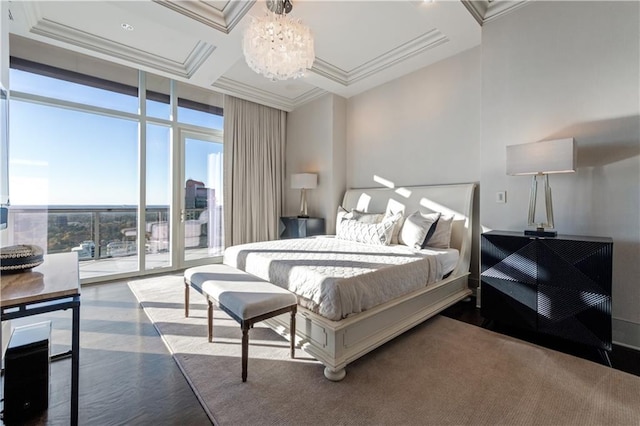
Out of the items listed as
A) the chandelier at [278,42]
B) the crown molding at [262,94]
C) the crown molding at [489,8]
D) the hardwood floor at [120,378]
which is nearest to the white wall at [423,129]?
the crown molding at [489,8]

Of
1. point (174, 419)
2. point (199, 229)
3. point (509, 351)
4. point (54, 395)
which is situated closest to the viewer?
point (174, 419)

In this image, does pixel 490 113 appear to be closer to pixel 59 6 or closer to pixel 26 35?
pixel 59 6

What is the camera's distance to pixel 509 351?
214 centimetres

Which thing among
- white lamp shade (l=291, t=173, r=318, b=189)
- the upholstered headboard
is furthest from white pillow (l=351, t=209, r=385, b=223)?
white lamp shade (l=291, t=173, r=318, b=189)

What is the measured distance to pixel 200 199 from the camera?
16.2 ft

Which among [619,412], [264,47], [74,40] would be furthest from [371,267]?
[74,40]

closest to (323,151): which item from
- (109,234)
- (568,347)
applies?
(109,234)

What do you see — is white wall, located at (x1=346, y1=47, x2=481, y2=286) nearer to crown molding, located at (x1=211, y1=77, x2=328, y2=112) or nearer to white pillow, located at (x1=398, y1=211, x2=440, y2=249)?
white pillow, located at (x1=398, y1=211, x2=440, y2=249)

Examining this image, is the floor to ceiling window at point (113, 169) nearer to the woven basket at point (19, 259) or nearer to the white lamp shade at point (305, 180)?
the white lamp shade at point (305, 180)

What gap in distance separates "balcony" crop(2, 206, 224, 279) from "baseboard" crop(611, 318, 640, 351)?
17.0 ft

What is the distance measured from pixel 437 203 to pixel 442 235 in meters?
0.53

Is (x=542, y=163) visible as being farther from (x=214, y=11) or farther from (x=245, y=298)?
(x=214, y=11)

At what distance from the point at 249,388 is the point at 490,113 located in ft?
11.4

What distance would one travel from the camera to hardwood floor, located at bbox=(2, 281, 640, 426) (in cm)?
152
